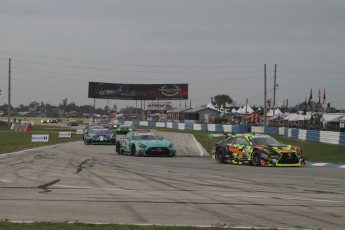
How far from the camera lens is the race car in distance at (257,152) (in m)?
17.9

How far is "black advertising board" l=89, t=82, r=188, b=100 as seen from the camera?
90625 millimetres

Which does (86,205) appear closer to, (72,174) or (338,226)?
(338,226)

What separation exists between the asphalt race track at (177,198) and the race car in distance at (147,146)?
8.14 m

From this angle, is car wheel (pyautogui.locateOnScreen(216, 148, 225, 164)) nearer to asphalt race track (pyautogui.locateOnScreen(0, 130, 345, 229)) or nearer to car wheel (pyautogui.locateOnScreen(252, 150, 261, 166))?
car wheel (pyautogui.locateOnScreen(252, 150, 261, 166))

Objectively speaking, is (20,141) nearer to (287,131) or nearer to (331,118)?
(287,131)

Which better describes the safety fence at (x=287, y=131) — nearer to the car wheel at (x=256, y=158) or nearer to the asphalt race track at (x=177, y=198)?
the car wheel at (x=256, y=158)

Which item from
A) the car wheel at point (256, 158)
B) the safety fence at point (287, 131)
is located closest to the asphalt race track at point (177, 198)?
the car wheel at point (256, 158)

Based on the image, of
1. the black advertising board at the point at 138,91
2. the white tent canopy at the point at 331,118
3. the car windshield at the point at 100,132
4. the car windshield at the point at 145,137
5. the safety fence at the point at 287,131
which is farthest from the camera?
the black advertising board at the point at 138,91

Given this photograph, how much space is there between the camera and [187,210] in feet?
26.6

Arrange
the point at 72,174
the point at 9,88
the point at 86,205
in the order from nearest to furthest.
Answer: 1. the point at 86,205
2. the point at 72,174
3. the point at 9,88

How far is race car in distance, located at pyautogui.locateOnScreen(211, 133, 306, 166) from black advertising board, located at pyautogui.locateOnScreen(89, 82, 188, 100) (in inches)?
2766

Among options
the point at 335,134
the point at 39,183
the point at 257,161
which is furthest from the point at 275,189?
the point at 335,134

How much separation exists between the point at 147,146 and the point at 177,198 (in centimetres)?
1348

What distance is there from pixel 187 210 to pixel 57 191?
3332mm
